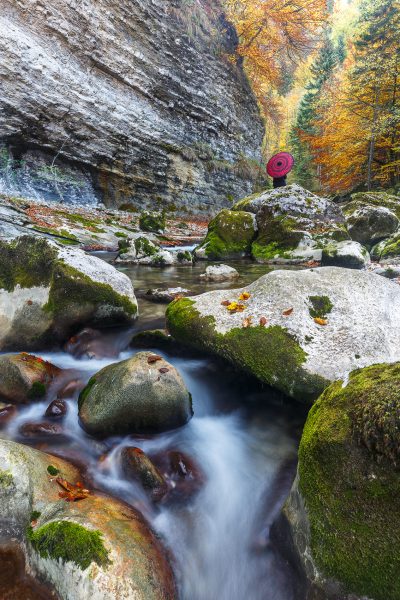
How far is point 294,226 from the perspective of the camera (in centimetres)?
1037

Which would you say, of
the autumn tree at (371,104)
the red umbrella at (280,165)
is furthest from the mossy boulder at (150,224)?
the autumn tree at (371,104)

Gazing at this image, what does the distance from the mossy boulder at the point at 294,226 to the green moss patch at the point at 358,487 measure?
28.0 ft

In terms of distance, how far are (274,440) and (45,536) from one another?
1.96 metres

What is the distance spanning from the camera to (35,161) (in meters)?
15.7

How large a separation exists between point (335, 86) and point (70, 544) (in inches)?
1346

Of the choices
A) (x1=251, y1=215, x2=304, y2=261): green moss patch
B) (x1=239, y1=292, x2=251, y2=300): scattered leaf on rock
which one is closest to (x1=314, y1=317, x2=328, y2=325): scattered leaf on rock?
(x1=239, y1=292, x2=251, y2=300): scattered leaf on rock

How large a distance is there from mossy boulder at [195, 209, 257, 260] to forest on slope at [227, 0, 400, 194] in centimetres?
1109

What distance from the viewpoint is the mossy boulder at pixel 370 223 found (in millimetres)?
11641

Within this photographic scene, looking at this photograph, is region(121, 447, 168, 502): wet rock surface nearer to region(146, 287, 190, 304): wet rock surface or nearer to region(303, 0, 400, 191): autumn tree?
region(146, 287, 190, 304): wet rock surface

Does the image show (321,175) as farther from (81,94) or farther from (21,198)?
(21,198)

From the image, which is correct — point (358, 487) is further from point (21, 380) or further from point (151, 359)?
point (21, 380)

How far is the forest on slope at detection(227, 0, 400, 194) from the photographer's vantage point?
18328 mm

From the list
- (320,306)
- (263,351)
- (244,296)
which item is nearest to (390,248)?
(320,306)

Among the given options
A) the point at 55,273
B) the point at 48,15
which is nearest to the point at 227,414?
the point at 55,273
